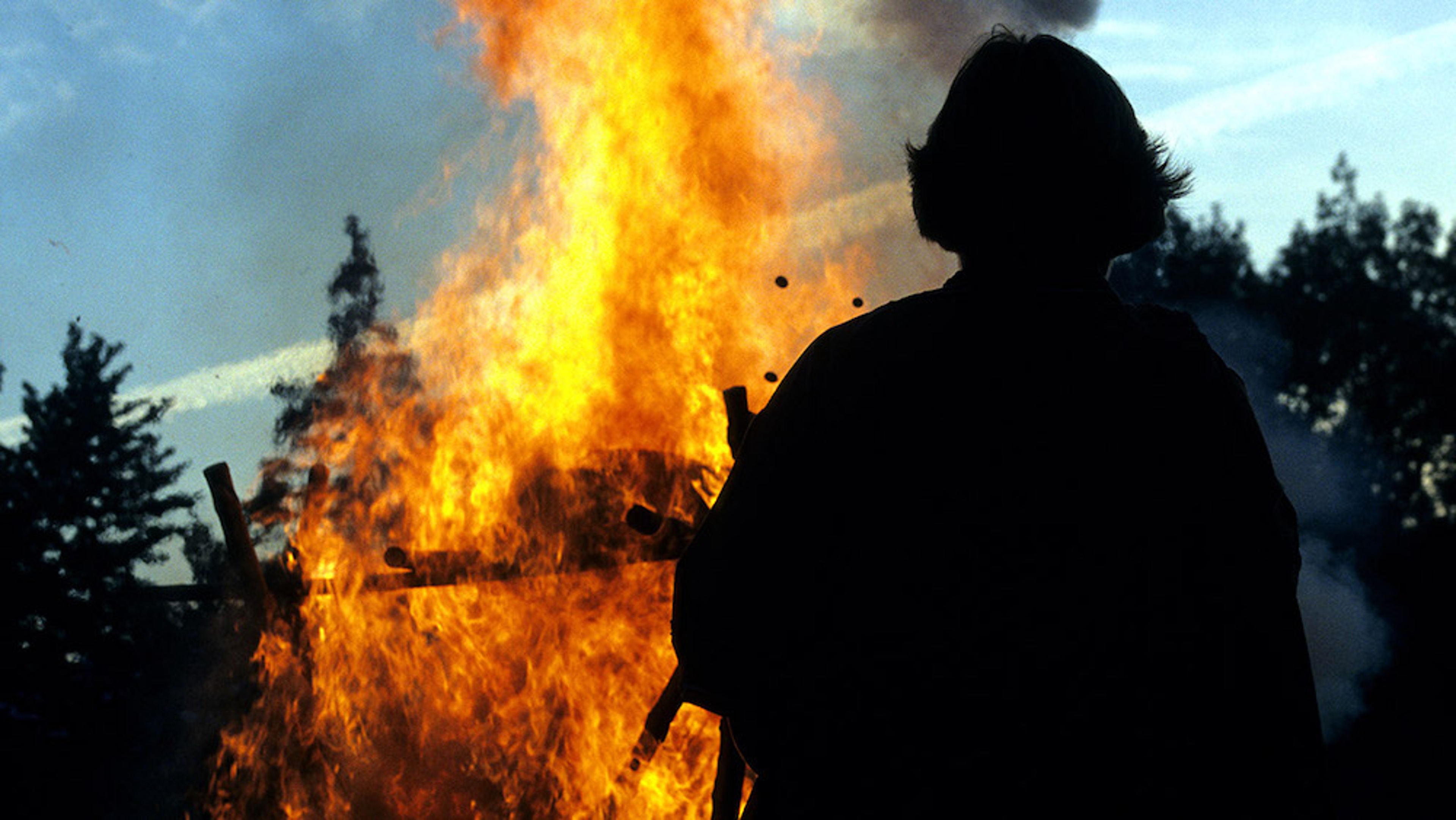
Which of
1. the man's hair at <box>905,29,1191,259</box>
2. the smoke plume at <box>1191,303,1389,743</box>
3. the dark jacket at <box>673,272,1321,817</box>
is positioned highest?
the man's hair at <box>905,29,1191,259</box>

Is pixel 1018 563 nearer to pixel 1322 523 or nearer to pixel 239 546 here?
pixel 239 546

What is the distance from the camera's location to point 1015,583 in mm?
1561

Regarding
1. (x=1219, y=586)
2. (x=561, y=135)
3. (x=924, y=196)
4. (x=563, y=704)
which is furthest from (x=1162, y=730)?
(x=561, y=135)

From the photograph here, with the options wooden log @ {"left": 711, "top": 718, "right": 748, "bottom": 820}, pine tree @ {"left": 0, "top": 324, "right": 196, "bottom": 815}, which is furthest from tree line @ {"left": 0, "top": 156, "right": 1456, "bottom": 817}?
wooden log @ {"left": 711, "top": 718, "right": 748, "bottom": 820}

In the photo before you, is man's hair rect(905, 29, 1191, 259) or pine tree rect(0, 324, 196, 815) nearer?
man's hair rect(905, 29, 1191, 259)

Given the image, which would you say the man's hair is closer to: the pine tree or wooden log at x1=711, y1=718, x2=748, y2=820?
wooden log at x1=711, y1=718, x2=748, y2=820

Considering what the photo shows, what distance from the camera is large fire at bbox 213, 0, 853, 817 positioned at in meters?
5.49

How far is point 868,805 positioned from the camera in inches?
61.9

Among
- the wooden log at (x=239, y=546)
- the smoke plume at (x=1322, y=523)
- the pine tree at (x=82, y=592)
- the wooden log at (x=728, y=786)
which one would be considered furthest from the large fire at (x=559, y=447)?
the pine tree at (x=82, y=592)

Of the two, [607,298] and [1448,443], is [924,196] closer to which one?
[607,298]

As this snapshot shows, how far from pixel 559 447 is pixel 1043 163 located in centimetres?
496

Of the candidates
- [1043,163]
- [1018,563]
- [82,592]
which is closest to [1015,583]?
[1018,563]

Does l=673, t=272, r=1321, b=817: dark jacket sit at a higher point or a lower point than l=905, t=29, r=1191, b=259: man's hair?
lower

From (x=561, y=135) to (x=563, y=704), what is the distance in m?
3.91
